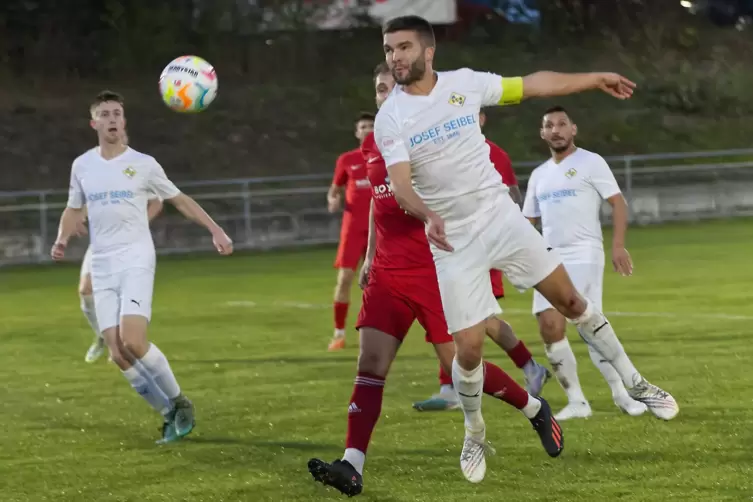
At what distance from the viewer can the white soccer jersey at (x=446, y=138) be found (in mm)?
6359

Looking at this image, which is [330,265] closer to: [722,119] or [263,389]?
[263,389]

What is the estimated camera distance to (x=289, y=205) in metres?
25.8

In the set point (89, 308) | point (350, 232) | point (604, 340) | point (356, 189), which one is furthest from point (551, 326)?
point (89, 308)

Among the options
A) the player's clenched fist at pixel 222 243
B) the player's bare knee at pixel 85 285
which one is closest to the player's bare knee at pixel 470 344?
the player's clenched fist at pixel 222 243

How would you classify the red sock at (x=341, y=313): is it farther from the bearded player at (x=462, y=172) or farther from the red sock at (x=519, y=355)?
the bearded player at (x=462, y=172)

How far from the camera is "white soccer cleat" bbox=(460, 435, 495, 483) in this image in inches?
261

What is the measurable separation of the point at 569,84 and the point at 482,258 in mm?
897

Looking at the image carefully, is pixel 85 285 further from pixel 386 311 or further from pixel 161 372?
pixel 386 311

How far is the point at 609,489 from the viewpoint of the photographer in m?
6.32

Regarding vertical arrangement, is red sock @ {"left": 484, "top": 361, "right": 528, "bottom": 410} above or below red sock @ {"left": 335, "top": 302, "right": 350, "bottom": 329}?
above

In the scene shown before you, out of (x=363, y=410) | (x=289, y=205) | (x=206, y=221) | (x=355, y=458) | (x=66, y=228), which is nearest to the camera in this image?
(x=355, y=458)

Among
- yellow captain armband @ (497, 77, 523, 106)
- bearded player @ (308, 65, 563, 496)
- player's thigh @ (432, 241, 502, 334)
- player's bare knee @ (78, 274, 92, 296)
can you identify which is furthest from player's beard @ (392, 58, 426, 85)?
player's bare knee @ (78, 274, 92, 296)

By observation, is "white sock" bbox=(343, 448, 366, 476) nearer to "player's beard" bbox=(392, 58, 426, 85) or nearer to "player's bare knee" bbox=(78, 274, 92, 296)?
"player's beard" bbox=(392, 58, 426, 85)

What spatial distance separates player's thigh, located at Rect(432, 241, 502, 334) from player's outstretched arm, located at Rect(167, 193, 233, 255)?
6.14ft
